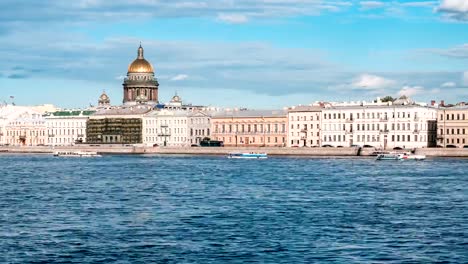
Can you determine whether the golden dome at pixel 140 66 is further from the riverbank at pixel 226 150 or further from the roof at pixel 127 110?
the riverbank at pixel 226 150

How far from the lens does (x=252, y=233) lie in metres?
24.2

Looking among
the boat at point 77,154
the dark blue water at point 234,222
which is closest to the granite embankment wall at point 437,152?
the boat at point 77,154

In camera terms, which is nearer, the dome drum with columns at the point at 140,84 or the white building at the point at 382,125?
the white building at the point at 382,125

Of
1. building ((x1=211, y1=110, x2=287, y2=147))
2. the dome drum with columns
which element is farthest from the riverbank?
the dome drum with columns

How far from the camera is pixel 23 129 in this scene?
12912 cm

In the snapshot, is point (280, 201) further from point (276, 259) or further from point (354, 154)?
point (354, 154)

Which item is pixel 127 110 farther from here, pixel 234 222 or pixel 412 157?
pixel 234 222

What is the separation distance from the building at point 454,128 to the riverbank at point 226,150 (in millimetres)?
7748

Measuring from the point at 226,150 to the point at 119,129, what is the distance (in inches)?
923

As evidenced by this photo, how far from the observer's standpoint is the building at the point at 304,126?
3836 inches

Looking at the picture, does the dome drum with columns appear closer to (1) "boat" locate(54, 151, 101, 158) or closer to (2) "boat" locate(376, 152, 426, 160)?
(1) "boat" locate(54, 151, 101, 158)

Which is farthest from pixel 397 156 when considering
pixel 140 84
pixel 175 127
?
pixel 140 84

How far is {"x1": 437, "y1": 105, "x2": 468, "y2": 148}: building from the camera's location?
90375mm

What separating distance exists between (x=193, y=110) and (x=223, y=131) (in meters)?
9.04
